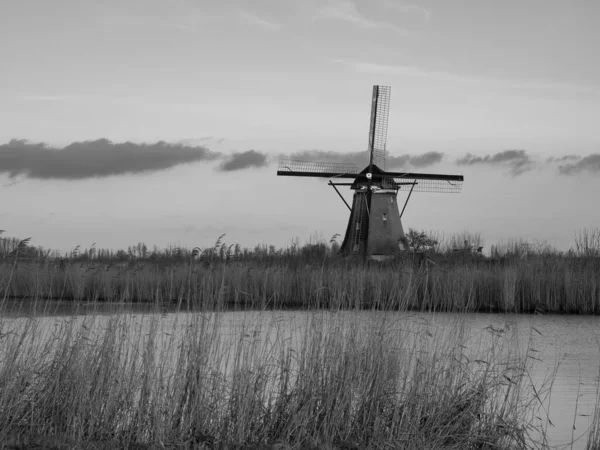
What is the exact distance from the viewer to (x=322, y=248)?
2292 cm

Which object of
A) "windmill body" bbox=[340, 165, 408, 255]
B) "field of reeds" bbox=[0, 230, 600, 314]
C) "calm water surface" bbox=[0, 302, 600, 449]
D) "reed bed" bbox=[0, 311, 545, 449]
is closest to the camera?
"reed bed" bbox=[0, 311, 545, 449]

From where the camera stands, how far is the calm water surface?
5.81 meters

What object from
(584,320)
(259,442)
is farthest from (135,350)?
(584,320)

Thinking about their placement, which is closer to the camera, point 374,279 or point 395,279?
point 395,279

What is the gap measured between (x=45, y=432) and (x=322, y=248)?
18.1 meters

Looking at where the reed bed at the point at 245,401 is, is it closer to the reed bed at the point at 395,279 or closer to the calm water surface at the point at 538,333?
the calm water surface at the point at 538,333

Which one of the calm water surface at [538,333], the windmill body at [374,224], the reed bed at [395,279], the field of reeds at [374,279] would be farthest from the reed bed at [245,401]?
the windmill body at [374,224]

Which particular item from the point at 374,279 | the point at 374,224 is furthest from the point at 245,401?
the point at 374,224

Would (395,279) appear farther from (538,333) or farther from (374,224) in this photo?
(374,224)

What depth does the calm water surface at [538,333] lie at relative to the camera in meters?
5.81

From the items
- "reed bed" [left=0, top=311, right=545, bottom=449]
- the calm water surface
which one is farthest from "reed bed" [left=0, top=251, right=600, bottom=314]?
"reed bed" [left=0, top=311, right=545, bottom=449]

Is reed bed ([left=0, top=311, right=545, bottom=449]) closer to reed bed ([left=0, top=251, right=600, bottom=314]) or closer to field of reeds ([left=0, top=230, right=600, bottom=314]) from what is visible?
field of reeds ([left=0, top=230, right=600, bottom=314])

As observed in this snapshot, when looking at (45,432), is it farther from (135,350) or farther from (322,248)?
(322,248)

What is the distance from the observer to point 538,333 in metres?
9.25
